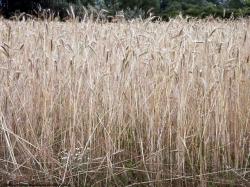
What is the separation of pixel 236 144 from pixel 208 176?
0.77ft

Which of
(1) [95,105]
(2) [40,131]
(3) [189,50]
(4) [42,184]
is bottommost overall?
(4) [42,184]

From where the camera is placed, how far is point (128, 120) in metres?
2.40

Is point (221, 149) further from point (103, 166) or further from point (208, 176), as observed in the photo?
point (103, 166)

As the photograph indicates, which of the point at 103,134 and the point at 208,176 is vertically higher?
the point at 103,134

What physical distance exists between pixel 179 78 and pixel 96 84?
0.44 meters

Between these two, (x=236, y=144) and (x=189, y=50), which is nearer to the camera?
(x=236, y=144)

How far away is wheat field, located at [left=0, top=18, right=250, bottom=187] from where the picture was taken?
217 centimetres

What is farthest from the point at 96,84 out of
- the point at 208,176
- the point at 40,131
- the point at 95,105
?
the point at 208,176

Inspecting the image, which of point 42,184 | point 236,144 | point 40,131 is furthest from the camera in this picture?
point 40,131

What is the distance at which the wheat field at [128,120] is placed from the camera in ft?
7.12

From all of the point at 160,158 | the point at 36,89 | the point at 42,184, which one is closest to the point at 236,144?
the point at 160,158

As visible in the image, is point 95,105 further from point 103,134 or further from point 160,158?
point 160,158

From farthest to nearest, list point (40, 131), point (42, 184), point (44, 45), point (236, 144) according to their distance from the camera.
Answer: point (44, 45) → point (40, 131) → point (236, 144) → point (42, 184)

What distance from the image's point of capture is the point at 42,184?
6.99ft
